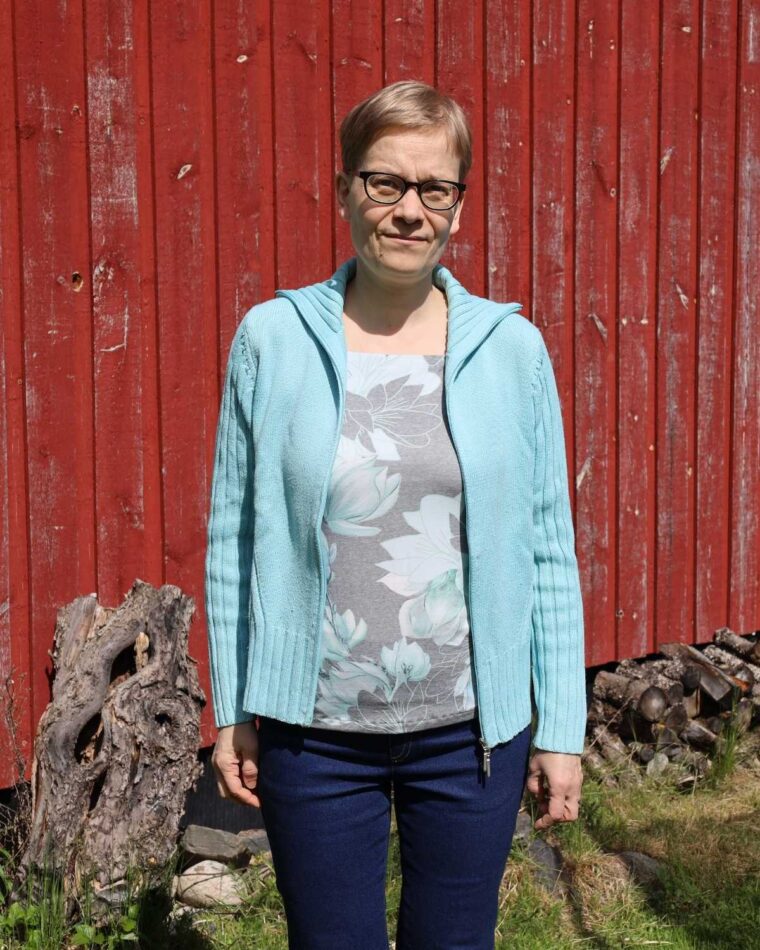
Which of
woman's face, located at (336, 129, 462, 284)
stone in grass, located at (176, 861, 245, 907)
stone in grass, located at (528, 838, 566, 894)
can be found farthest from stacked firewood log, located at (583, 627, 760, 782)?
woman's face, located at (336, 129, 462, 284)

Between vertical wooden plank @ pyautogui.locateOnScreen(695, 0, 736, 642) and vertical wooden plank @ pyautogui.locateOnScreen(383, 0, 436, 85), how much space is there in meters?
1.38

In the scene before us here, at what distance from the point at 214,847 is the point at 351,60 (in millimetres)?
2618

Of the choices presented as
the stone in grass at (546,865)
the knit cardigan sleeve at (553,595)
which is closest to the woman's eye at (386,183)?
the knit cardigan sleeve at (553,595)

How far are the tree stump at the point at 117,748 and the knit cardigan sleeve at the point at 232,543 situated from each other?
50.5 inches

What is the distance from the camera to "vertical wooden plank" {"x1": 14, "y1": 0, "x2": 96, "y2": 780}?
332 centimetres

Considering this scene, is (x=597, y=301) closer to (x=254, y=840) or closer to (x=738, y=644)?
(x=738, y=644)

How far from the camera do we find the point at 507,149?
4.30 m

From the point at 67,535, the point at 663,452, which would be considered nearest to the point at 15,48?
the point at 67,535

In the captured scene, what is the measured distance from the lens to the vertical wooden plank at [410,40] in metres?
3.97

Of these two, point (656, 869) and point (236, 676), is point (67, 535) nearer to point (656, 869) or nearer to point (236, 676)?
point (236, 676)

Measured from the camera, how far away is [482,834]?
1.92 m

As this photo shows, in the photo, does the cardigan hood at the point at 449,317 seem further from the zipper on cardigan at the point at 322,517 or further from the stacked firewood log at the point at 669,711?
the stacked firewood log at the point at 669,711

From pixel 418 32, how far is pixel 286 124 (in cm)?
65

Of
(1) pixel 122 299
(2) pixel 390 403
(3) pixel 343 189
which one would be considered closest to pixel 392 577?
(2) pixel 390 403
